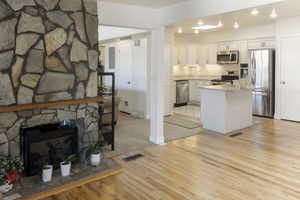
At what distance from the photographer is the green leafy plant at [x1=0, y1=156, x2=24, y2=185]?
107 inches

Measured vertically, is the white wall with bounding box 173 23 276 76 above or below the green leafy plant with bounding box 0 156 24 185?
above

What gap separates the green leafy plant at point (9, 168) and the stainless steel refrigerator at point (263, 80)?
6238 mm

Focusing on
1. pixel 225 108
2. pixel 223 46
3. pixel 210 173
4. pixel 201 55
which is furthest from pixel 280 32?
pixel 210 173

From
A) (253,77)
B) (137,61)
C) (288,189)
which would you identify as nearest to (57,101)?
(288,189)

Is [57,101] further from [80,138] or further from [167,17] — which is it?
[167,17]

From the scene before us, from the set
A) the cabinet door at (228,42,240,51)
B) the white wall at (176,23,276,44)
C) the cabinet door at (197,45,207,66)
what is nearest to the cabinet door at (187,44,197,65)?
the cabinet door at (197,45,207,66)

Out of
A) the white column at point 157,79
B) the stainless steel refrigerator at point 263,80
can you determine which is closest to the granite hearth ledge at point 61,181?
the white column at point 157,79

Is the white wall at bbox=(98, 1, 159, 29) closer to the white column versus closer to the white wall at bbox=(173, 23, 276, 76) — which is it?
the white column

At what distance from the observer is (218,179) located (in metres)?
3.22

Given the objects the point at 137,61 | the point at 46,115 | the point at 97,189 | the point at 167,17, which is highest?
the point at 167,17

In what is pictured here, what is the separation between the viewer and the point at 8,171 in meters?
2.78

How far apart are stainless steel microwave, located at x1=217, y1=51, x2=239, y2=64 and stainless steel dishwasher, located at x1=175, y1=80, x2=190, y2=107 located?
1.47 metres

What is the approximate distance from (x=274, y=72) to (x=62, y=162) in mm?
5961

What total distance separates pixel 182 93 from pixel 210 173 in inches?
228
